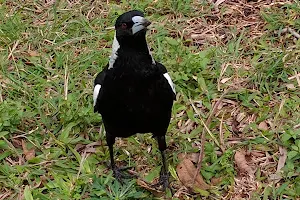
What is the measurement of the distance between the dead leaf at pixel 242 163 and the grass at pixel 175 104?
0.03 meters

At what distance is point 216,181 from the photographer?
3275 mm

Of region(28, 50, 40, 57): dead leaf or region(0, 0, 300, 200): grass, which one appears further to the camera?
region(28, 50, 40, 57): dead leaf

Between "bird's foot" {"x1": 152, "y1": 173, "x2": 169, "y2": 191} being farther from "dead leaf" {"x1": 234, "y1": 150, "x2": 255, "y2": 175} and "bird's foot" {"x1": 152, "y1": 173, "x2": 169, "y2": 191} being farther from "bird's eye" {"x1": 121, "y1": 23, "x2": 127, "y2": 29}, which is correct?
"bird's eye" {"x1": 121, "y1": 23, "x2": 127, "y2": 29}

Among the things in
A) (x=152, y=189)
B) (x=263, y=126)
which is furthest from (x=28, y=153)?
(x=263, y=126)

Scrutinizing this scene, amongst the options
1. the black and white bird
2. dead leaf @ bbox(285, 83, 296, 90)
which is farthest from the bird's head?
dead leaf @ bbox(285, 83, 296, 90)

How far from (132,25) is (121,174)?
104 centimetres

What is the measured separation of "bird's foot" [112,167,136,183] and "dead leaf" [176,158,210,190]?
0.27m

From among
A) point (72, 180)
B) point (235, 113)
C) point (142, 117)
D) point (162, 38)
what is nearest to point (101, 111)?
point (142, 117)

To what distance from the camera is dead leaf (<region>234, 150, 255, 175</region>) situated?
10.9 ft

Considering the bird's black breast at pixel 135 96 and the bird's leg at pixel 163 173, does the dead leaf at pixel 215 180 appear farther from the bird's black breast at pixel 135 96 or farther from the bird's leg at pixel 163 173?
the bird's black breast at pixel 135 96

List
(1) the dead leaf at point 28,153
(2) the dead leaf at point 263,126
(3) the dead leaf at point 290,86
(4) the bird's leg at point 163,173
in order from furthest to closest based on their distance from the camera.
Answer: (3) the dead leaf at point 290,86, (2) the dead leaf at point 263,126, (1) the dead leaf at point 28,153, (4) the bird's leg at point 163,173

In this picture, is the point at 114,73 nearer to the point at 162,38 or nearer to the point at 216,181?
the point at 216,181

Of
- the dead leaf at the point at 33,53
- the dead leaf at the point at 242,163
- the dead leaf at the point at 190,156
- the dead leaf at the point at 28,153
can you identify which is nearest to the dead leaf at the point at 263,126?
the dead leaf at the point at 242,163

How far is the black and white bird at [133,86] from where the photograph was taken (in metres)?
2.66
